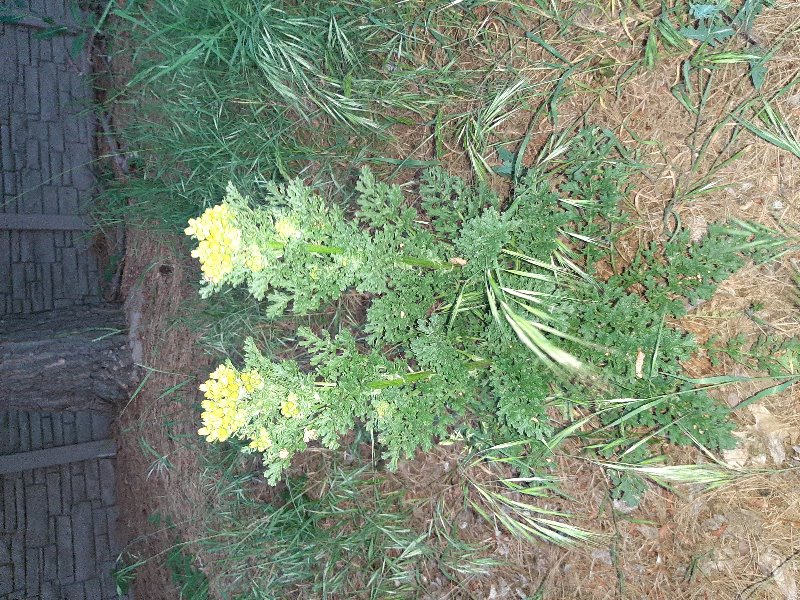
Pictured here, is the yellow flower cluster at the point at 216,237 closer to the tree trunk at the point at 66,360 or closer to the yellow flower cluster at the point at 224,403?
the yellow flower cluster at the point at 224,403

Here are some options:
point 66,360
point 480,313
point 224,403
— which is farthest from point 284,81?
point 66,360

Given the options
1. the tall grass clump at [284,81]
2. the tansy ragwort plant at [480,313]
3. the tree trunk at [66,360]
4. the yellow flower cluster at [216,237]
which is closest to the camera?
the yellow flower cluster at [216,237]

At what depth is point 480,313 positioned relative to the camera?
2.72 metres

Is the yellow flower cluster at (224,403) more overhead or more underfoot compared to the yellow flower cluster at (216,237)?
more underfoot

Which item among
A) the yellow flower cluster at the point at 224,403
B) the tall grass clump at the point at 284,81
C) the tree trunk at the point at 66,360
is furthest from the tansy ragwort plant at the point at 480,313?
the tree trunk at the point at 66,360

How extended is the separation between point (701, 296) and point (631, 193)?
0.57 m

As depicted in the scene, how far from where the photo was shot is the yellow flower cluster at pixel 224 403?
193cm

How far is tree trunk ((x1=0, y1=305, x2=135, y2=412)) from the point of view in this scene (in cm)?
→ 363

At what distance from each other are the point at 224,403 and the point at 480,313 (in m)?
1.23

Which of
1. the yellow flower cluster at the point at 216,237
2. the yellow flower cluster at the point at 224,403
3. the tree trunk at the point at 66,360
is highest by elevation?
the yellow flower cluster at the point at 216,237

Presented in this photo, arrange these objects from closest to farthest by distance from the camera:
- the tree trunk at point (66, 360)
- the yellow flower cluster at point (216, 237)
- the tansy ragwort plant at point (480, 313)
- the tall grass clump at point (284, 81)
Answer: the yellow flower cluster at point (216, 237) < the tansy ragwort plant at point (480, 313) < the tall grass clump at point (284, 81) < the tree trunk at point (66, 360)

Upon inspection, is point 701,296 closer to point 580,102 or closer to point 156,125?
point 580,102

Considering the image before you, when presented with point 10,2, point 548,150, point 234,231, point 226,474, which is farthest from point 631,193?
point 10,2

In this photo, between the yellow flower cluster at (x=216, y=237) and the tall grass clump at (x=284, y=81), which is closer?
the yellow flower cluster at (x=216, y=237)
